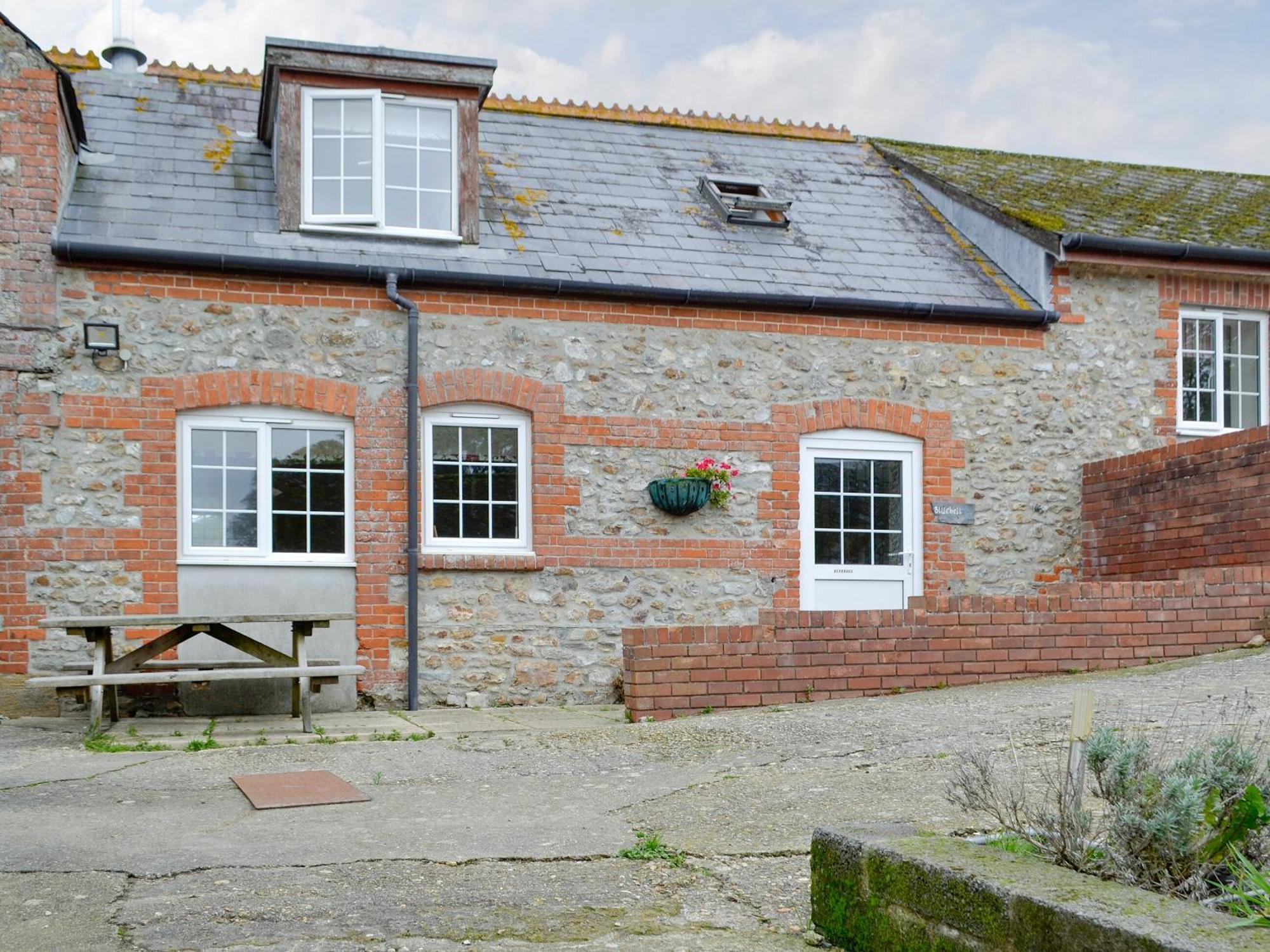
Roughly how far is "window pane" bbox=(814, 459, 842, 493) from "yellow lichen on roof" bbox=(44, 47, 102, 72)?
799cm

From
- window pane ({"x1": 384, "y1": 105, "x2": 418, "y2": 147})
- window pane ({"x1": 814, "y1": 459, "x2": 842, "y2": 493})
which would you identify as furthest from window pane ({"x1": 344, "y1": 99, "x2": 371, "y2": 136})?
window pane ({"x1": 814, "y1": 459, "x2": 842, "y2": 493})

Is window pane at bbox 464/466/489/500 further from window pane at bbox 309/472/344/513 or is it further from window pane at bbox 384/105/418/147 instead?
window pane at bbox 384/105/418/147

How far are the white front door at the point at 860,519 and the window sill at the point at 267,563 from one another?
13.3 feet

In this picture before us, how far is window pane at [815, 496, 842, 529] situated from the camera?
11.9 metres

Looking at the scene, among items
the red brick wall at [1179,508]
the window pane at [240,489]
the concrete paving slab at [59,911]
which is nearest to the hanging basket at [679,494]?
the window pane at [240,489]

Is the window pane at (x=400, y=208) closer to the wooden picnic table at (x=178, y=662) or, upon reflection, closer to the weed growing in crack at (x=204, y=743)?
the wooden picnic table at (x=178, y=662)

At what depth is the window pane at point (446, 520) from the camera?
1102 cm

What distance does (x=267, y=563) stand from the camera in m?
10.5

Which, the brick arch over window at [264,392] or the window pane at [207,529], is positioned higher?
the brick arch over window at [264,392]

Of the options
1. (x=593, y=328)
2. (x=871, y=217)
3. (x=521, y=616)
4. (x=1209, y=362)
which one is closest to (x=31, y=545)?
(x=521, y=616)

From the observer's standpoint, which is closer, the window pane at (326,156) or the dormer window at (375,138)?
the dormer window at (375,138)

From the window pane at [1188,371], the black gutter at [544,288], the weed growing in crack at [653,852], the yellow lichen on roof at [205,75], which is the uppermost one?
the yellow lichen on roof at [205,75]

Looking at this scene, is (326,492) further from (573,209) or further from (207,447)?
(573,209)

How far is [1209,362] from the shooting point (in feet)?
42.8
